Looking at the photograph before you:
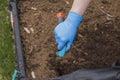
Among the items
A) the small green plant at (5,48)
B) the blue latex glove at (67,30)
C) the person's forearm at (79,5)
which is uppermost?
the person's forearm at (79,5)

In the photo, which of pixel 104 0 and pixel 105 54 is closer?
pixel 105 54

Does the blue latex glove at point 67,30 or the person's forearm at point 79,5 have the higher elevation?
the person's forearm at point 79,5

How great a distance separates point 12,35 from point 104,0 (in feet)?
2.93

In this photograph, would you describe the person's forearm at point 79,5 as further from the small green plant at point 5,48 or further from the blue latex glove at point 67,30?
the small green plant at point 5,48

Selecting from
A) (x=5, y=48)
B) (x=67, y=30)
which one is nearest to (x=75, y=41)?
(x=67, y=30)

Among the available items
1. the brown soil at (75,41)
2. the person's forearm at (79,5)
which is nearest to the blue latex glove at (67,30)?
the person's forearm at (79,5)

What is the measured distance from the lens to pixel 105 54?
8.38 feet

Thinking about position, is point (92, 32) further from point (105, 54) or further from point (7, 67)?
point (7, 67)

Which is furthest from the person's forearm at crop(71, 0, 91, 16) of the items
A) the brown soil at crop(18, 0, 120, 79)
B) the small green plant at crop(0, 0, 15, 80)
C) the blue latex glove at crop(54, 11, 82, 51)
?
the small green plant at crop(0, 0, 15, 80)

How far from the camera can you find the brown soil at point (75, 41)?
97.3 inches

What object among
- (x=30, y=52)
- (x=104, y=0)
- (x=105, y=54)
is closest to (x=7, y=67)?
(x=30, y=52)

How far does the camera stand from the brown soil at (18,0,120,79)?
97.3 inches

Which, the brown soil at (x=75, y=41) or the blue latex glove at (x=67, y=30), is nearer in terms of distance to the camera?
the blue latex glove at (x=67, y=30)

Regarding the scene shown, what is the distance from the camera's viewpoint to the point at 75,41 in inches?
104
